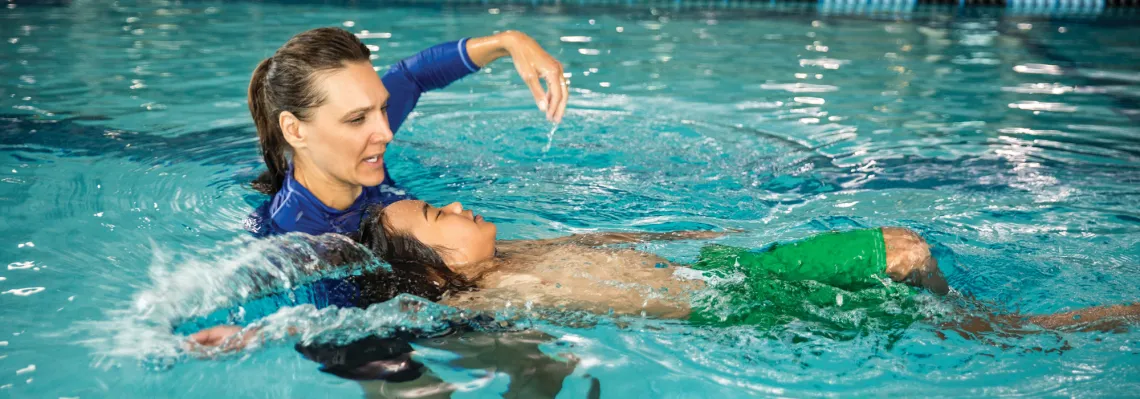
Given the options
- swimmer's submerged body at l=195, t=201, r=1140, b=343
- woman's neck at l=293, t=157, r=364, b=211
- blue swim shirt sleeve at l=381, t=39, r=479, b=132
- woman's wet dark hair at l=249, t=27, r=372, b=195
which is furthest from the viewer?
blue swim shirt sleeve at l=381, t=39, r=479, b=132

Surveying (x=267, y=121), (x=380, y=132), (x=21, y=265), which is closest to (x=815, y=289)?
(x=380, y=132)

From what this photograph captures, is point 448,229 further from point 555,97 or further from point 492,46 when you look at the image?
point 492,46

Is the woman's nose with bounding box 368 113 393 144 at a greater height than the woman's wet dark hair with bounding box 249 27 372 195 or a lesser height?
lesser

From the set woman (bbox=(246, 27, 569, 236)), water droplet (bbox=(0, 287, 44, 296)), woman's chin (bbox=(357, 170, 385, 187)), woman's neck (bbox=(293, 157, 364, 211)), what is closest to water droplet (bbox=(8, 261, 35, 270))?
water droplet (bbox=(0, 287, 44, 296))

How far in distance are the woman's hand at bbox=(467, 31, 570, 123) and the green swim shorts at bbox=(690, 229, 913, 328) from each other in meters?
0.93

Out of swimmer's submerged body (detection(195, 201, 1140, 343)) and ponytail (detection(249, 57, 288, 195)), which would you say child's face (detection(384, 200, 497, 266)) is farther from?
ponytail (detection(249, 57, 288, 195))

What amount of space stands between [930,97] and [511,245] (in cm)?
444

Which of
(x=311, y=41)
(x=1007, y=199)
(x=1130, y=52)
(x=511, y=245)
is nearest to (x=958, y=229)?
(x=1007, y=199)

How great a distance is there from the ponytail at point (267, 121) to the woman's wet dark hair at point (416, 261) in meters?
0.54

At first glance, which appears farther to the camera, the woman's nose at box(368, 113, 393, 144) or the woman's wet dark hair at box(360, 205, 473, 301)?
the woman's nose at box(368, 113, 393, 144)

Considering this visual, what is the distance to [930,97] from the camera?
681cm

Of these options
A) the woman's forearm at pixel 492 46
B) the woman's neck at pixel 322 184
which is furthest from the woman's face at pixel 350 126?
the woman's forearm at pixel 492 46

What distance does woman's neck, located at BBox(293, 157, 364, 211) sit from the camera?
3.39 meters

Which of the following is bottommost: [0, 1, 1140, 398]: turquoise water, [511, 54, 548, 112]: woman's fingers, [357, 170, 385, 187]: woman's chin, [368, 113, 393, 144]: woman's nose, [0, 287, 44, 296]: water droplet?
[0, 1, 1140, 398]: turquoise water
